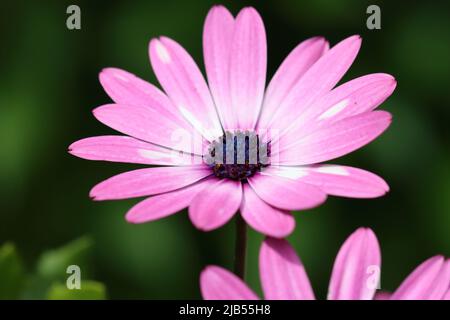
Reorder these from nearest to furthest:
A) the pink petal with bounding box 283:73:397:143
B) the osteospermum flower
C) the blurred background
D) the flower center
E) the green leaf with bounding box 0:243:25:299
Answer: the osteospermum flower → the pink petal with bounding box 283:73:397:143 → the flower center → the green leaf with bounding box 0:243:25:299 → the blurred background

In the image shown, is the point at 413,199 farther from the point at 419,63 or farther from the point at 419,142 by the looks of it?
the point at 419,63

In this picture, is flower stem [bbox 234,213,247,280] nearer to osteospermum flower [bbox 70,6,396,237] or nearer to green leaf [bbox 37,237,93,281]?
osteospermum flower [bbox 70,6,396,237]

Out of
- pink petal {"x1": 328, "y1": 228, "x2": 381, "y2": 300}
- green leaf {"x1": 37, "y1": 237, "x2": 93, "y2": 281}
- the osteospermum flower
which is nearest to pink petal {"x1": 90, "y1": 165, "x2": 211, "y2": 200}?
the osteospermum flower

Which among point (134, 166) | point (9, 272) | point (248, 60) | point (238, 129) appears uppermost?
point (248, 60)

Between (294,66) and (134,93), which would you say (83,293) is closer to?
(134,93)

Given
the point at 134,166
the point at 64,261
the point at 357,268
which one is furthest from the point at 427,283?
the point at 134,166

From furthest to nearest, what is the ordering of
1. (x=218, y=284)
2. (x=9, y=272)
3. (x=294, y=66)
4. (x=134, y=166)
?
1. (x=134, y=166)
2. (x=9, y=272)
3. (x=294, y=66)
4. (x=218, y=284)
